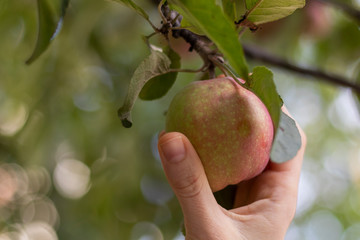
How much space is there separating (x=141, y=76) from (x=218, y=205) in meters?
0.23

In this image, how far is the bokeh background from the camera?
164cm

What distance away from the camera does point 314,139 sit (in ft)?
9.93

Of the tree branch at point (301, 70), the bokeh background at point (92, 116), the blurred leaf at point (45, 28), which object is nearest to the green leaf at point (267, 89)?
the blurred leaf at point (45, 28)

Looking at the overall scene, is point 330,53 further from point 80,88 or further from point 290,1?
point 290,1

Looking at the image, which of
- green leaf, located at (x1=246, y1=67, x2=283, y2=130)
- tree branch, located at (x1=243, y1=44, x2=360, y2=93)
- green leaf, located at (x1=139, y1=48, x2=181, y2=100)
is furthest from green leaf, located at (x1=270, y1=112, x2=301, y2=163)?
tree branch, located at (x1=243, y1=44, x2=360, y2=93)

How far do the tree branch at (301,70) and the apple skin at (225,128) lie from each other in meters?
0.58

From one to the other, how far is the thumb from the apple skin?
3cm

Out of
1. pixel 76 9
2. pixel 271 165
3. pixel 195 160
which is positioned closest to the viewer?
pixel 195 160

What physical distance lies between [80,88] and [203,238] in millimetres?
1456

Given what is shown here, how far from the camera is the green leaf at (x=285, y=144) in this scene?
445 millimetres

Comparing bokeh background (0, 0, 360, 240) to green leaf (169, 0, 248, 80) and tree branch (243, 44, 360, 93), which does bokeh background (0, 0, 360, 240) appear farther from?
green leaf (169, 0, 248, 80)

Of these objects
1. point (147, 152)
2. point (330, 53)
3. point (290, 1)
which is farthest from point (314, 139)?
point (290, 1)

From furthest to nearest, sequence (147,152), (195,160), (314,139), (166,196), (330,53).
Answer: (314,139), (166,196), (147,152), (330,53), (195,160)

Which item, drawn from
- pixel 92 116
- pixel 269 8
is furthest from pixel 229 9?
pixel 92 116
